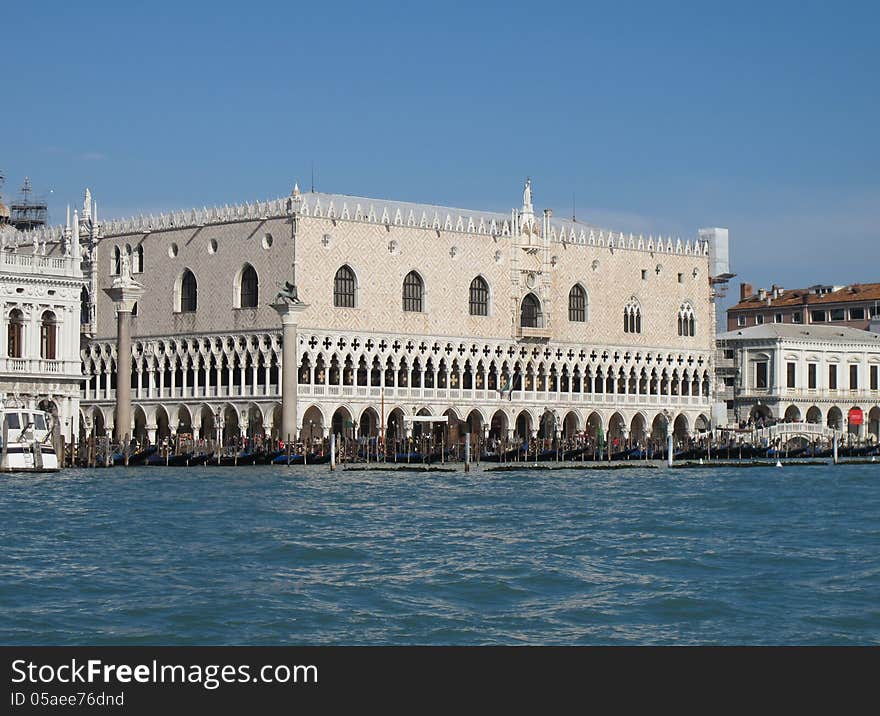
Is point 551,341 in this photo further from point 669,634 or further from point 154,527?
point 669,634

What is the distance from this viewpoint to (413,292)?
220 feet

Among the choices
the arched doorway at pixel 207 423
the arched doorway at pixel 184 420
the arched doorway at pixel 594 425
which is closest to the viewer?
the arched doorway at pixel 207 423

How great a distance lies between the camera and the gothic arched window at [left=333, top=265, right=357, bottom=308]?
212 feet

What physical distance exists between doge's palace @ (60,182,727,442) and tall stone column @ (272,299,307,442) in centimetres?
126

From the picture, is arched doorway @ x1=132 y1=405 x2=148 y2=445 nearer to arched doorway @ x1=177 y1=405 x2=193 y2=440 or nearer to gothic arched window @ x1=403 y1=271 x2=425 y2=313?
arched doorway @ x1=177 y1=405 x2=193 y2=440

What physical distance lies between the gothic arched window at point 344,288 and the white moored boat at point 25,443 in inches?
718

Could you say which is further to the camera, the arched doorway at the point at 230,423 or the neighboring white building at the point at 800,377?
the neighboring white building at the point at 800,377

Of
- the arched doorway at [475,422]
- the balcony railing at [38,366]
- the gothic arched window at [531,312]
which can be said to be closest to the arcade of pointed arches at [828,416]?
the gothic arched window at [531,312]

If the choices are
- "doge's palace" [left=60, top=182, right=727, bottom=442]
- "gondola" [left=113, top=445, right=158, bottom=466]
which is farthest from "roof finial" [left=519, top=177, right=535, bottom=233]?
"gondola" [left=113, top=445, right=158, bottom=466]

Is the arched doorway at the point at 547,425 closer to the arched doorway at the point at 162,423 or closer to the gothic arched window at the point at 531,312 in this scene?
the gothic arched window at the point at 531,312

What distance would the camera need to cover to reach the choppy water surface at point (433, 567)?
18.9m

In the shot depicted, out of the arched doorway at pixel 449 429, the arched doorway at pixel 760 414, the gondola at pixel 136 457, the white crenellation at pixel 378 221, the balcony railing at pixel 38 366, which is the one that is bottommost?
the gondola at pixel 136 457
